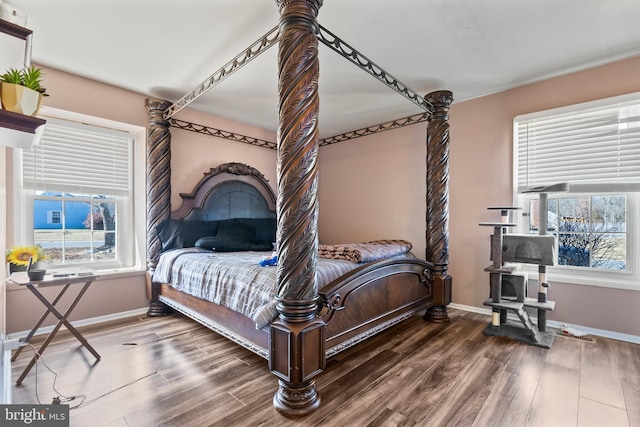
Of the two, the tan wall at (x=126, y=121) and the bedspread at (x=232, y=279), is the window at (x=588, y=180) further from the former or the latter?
the tan wall at (x=126, y=121)

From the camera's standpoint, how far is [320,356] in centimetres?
176

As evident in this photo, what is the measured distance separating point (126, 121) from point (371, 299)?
3.32 m

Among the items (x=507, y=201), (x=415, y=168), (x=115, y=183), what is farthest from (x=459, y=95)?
(x=115, y=183)

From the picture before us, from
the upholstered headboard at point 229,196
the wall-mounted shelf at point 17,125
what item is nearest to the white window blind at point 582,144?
the upholstered headboard at point 229,196

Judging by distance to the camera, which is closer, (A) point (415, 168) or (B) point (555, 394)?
(B) point (555, 394)

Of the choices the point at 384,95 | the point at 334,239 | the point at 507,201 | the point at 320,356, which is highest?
the point at 384,95

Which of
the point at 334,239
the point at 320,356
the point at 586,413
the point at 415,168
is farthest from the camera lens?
the point at 334,239

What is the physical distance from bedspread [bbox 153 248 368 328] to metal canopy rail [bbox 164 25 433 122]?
159 cm

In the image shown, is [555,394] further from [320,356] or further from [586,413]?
[320,356]

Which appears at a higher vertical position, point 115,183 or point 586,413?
point 115,183

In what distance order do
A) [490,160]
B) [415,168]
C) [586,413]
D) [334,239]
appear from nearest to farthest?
1. [586,413]
2. [490,160]
3. [415,168]
4. [334,239]

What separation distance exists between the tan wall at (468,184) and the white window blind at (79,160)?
10.2ft

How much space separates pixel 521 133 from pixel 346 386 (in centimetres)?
317

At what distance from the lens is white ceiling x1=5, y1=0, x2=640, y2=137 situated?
2029 millimetres
